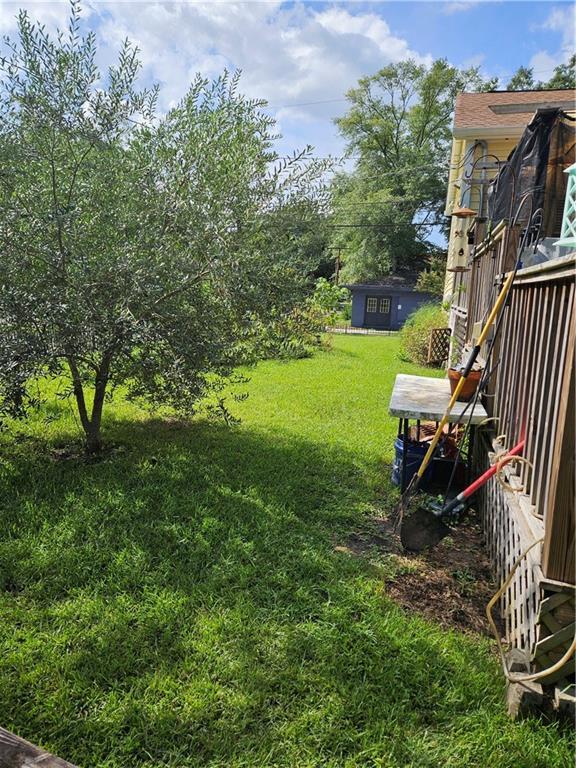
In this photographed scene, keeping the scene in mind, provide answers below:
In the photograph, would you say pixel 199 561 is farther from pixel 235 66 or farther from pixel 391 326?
pixel 391 326

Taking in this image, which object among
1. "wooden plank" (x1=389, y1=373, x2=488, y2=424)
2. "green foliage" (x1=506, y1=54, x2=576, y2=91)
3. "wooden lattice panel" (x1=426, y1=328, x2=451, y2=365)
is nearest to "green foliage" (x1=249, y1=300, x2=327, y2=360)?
"wooden plank" (x1=389, y1=373, x2=488, y2=424)

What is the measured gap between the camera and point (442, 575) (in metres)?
2.91

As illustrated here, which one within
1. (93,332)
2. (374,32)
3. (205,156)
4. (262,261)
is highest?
(374,32)

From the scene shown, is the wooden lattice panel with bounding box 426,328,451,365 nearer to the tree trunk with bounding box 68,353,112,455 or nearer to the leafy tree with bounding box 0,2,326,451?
the leafy tree with bounding box 0,2,326,451

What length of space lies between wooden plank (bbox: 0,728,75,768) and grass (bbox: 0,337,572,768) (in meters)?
0.76

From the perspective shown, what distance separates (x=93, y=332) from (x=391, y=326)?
27066 millimetres

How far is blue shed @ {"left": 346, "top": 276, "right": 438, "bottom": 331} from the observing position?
2852 cm

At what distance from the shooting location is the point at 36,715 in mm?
1847

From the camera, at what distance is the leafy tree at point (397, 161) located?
30000 mm

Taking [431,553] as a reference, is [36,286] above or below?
above

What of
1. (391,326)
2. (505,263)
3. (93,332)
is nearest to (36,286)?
(93,332)

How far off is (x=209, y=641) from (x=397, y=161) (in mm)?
35830

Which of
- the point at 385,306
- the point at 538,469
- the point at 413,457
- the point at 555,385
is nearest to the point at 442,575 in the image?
the point at 538,469

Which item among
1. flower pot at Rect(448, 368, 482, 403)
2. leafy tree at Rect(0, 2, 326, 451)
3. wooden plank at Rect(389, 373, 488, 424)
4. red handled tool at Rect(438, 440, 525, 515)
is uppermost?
leafy tree at Rect(0, 2, 326, 451)
